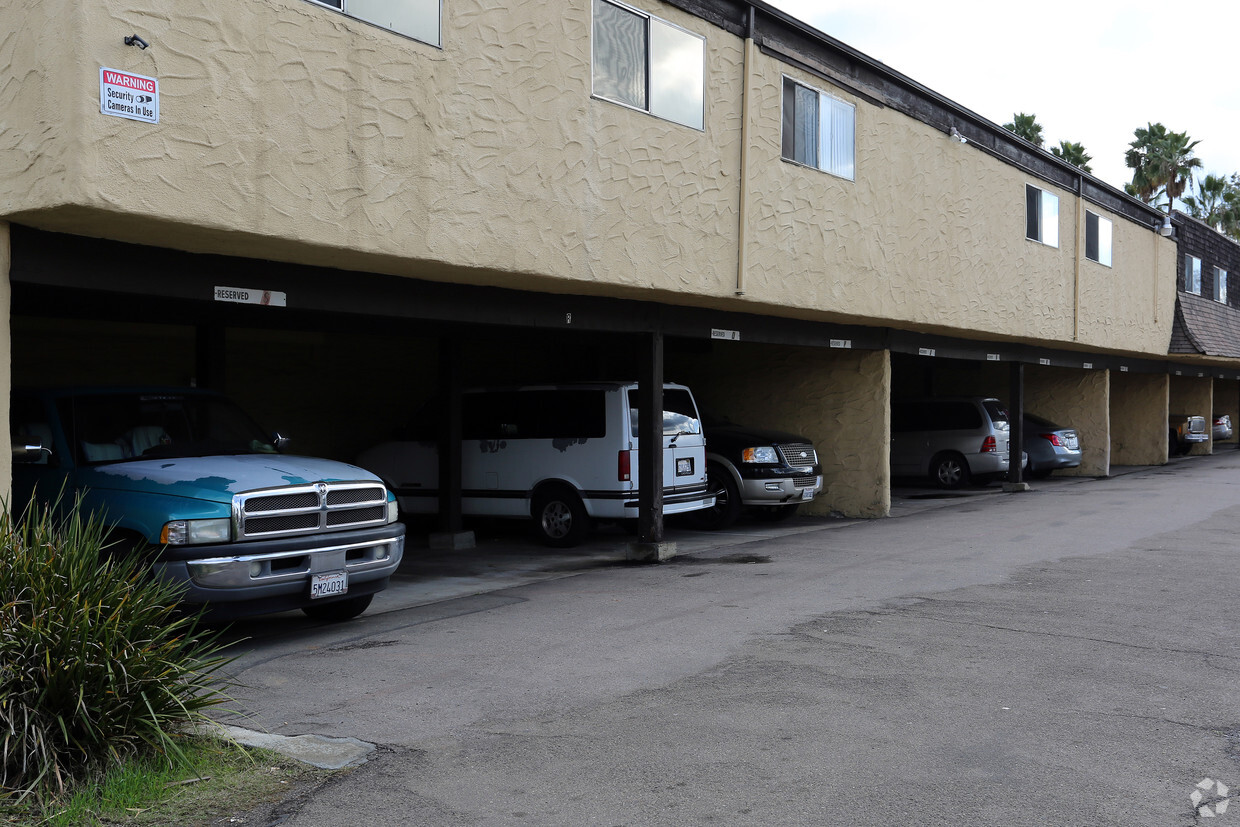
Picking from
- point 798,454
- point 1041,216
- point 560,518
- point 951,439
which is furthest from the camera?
point 951,439

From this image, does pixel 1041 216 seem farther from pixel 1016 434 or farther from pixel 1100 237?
pixel 1016 434

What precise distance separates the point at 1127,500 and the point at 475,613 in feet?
47.9

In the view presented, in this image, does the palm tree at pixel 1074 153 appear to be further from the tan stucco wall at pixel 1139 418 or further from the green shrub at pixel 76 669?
the green shrub at pixel 76 669

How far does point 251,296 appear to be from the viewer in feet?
29.0

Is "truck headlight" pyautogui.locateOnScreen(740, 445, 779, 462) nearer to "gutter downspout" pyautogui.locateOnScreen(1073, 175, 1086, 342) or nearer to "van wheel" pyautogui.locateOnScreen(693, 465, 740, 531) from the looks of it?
"van wheel" pyautogui.locateOnScreen(693, 465, 740, 531)

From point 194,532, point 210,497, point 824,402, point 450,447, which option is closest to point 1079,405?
point 824,402

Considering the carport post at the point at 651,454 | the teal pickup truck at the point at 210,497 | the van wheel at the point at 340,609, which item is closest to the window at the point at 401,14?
the teal pickup truck at the point at 210,497

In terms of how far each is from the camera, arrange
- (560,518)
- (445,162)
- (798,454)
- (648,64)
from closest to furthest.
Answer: (445,162) < (648,64) < (560,518) < (798,454)

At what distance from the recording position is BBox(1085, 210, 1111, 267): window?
78.8 feet

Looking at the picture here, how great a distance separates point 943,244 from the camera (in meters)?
17.9

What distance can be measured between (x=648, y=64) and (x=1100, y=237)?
1637 centimetres

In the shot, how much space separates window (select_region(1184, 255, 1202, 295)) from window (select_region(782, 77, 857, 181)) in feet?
64.4

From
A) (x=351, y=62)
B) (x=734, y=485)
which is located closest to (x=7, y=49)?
(x=351, y=62)

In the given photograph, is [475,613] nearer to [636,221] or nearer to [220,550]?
[220,550]
